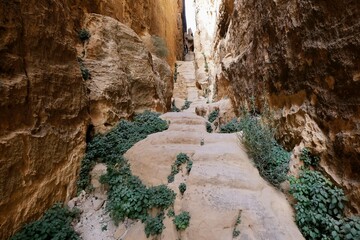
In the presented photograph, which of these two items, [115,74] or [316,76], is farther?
A: [115,74]

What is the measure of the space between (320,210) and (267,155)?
141cm

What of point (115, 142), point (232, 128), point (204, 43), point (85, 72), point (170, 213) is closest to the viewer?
point (170, 213)

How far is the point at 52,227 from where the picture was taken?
356cm

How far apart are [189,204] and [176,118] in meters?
3.99

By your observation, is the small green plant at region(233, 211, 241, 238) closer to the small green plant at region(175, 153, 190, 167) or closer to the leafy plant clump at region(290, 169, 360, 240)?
the leafy plant clump at region(290, 169, 360, 240)

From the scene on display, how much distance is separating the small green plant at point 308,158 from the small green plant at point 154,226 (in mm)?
3001

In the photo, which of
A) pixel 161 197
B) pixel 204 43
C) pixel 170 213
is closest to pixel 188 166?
pixel 161 197

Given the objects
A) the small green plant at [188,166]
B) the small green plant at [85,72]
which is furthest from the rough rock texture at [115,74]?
the small green plant at [188,166]

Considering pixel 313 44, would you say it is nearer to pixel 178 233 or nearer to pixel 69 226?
pixel 178 233

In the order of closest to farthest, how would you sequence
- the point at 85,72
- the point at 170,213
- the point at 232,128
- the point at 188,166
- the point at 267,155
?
the point at 170,213
the point at 267,155
the point at 188,166
the point at 85,72
the point at 232,128

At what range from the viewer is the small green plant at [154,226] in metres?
3.48

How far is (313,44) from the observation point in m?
3.65

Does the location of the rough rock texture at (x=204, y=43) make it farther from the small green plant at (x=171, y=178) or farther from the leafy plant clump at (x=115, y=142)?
the small green plant at (x=171, y=178)

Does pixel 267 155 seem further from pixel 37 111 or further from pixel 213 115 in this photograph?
pixel 213 115
